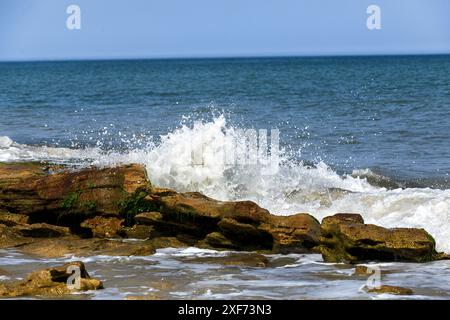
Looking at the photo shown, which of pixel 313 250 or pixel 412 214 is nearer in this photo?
pixel 313 250

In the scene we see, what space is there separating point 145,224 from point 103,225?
597 mm

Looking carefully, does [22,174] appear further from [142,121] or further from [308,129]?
[142,121]

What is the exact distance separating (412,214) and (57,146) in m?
10.6

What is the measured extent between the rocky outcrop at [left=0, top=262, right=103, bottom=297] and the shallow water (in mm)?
146

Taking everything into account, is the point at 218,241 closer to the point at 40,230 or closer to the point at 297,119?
the point at 40,230

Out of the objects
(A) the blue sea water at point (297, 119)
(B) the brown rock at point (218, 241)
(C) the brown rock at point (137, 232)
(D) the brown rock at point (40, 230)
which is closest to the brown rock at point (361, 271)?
(B) the brown rock at point (218, 241)

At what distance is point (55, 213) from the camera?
35.7ft

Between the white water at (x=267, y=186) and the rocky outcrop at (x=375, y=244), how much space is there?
2052 mm

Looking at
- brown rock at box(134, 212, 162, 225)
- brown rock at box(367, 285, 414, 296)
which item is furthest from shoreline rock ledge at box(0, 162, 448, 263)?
brown rock at box(367, 285, 414, 296)

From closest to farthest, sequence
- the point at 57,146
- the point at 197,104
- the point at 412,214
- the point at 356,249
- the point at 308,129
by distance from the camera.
A: the point at 356,249 < the point at 412,214 < the point at 57,146 < the point at 308,129 < the point at 197,104

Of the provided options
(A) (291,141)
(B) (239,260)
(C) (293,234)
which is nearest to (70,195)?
(B) (239,260)

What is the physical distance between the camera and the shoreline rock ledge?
9398 mm

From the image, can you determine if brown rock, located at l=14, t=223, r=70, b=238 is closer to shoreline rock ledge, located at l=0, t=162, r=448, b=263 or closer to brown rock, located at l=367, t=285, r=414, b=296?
shoreline rock ledge, located at l=0, t=162, r=448, b=263

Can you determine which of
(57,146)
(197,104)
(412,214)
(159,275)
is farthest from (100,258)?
(197,104)
